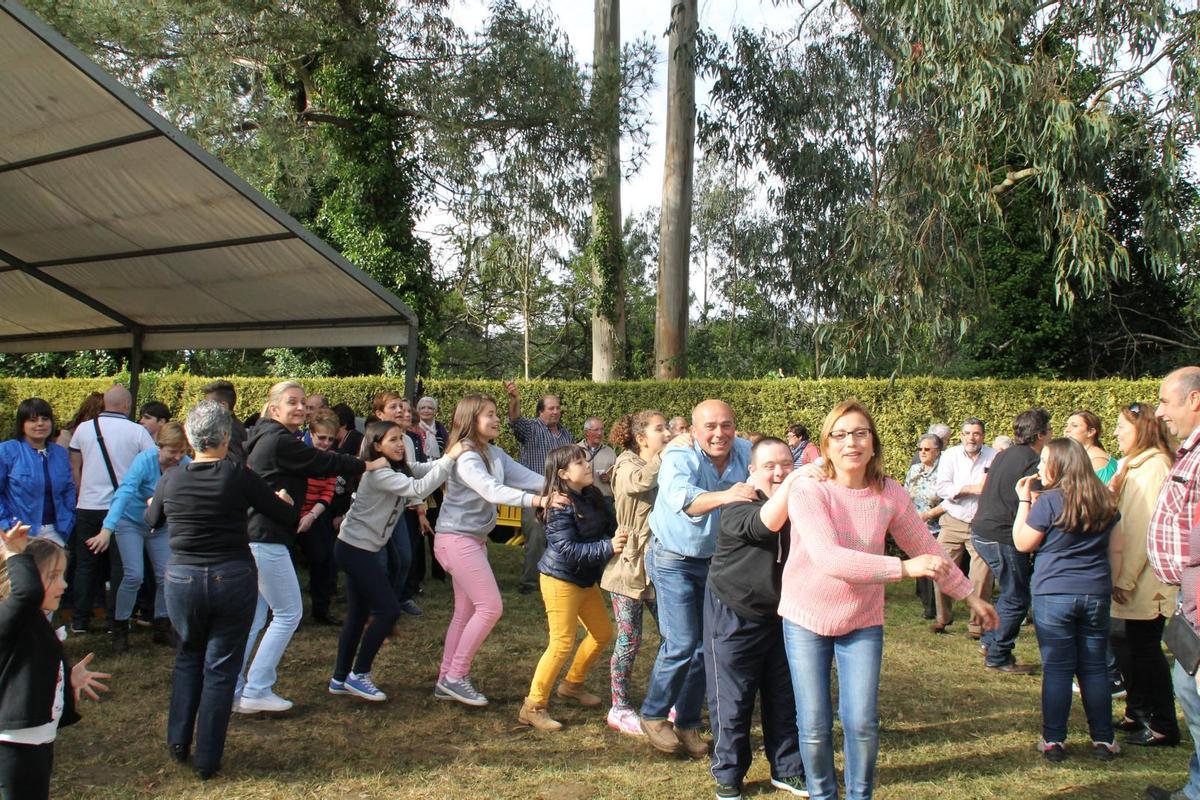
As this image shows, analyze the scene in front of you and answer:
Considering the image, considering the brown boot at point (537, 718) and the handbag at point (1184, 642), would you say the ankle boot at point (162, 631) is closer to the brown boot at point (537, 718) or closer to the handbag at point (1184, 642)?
the brown boot at point (537, 718)

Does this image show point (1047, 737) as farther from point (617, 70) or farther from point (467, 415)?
point (617, 70)

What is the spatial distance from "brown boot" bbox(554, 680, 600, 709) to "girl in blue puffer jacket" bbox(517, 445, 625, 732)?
1.06 ft

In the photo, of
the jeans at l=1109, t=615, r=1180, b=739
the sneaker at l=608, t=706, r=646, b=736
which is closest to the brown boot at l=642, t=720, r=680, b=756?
the sneaker at l=608, t=706, r=646, b=736

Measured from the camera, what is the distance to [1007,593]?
21.6 ft

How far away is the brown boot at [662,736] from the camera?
183 inches

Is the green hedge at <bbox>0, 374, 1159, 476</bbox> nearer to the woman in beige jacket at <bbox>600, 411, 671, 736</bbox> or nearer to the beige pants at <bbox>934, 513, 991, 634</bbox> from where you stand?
the beige pants at <bbox>934, 513, 991, 634</bbox>

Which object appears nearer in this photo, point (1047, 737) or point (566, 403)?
point (1047, 737)

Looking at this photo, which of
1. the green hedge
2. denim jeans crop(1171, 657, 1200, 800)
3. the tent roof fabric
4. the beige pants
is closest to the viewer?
denim jeans crop(1171, 657, 1200, 800)

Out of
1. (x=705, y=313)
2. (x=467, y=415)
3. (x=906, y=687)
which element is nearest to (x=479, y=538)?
(x=467, y=415)

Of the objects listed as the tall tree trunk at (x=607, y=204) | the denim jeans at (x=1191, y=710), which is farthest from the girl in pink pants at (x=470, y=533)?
the tall tree trunk at (x=607, y=204)

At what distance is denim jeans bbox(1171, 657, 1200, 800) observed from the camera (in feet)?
12.1

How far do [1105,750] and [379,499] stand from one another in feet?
13.5

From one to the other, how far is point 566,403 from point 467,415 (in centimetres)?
906

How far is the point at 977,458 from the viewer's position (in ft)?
25.3
